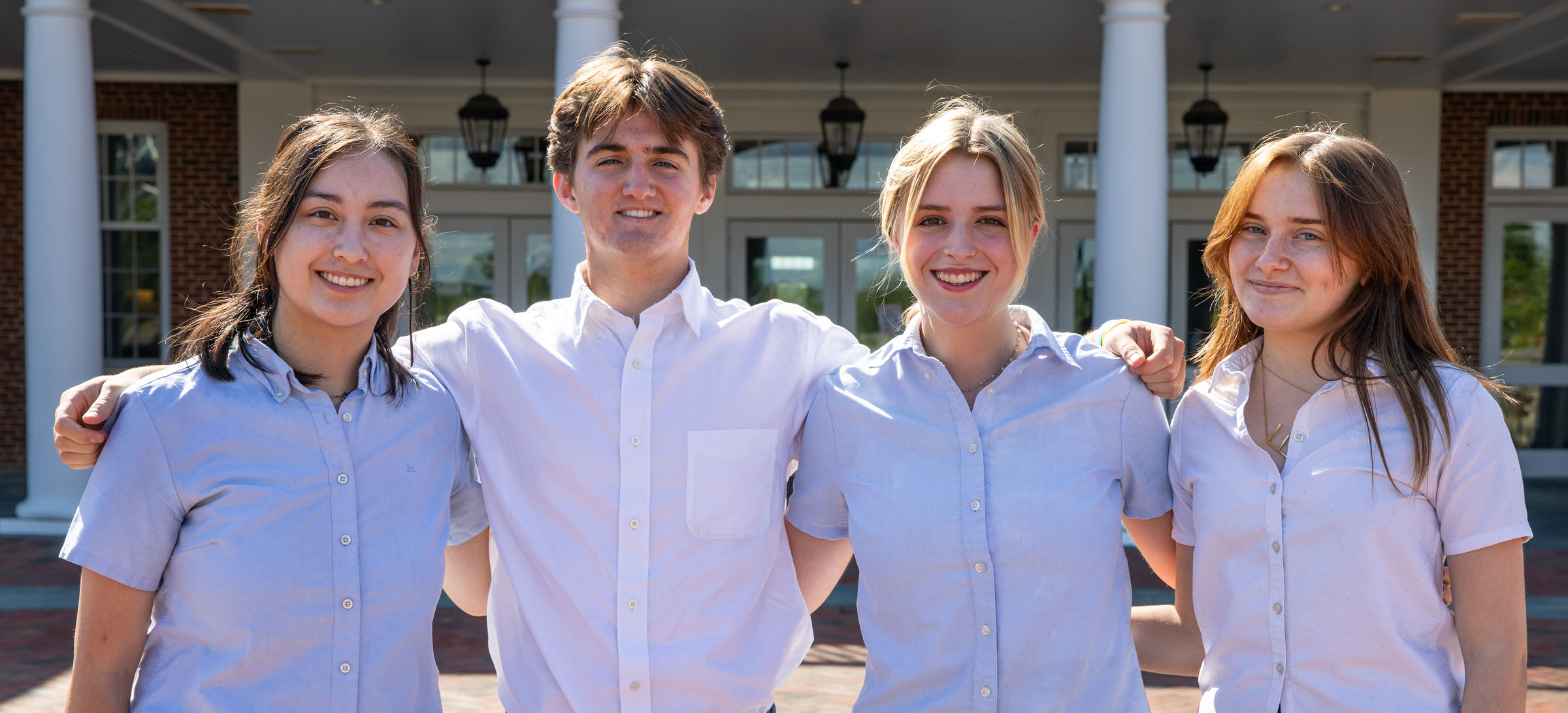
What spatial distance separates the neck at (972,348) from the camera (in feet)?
7.38

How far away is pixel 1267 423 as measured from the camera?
2.06m

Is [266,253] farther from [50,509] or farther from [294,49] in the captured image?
[294,49]

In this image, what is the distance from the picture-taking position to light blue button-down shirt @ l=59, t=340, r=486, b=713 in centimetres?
180

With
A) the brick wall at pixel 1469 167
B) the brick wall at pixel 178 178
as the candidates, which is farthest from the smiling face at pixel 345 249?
the brick wall at pixel 1469 167

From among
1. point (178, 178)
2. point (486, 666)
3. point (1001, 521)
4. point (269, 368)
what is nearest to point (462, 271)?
point (178, 178)

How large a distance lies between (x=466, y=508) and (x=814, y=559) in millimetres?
745

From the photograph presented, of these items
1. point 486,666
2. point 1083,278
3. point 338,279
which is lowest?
point 486,666

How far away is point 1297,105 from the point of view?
38.0 ft

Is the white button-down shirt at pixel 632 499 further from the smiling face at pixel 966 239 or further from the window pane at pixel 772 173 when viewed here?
the window pane at pixel 772 173

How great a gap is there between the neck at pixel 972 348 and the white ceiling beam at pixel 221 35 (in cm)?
824

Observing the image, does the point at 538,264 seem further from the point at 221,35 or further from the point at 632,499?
the point at 632,499

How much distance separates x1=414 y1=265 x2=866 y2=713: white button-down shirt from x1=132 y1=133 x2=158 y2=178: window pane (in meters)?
10.8

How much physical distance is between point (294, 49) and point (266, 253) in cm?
897

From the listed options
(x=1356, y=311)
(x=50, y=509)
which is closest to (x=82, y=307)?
(x=50, y=509)
